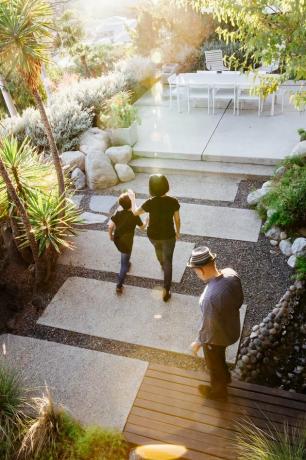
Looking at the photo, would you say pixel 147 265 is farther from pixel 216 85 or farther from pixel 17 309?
pixel 216 85

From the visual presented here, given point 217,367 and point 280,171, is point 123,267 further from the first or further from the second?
point 280,171

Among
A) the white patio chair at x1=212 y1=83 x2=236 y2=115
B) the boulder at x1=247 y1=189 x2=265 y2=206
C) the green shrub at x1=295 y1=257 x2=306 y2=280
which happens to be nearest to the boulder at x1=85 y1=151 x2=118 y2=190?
the boulder at x1=247 y1=189 x2=265 y2=206

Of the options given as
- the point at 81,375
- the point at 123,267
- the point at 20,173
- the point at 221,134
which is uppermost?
the point at 20,173

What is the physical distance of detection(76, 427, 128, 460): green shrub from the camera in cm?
349

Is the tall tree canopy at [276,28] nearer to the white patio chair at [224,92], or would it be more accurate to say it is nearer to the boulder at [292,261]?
the boulder at [292,261]

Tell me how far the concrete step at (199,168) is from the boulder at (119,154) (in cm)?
18

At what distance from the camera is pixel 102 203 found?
290 inches

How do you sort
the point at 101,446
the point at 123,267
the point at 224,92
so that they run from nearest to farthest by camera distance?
1. the point at 101,446
2. the point at 123,267
3. the point at 224,92

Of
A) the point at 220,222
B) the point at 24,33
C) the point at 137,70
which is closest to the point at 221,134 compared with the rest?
the point at 220,222

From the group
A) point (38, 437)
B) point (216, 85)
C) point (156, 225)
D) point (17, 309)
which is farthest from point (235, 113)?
point (38, 437)

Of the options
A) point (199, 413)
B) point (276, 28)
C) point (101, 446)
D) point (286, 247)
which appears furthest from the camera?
point (286, 247)

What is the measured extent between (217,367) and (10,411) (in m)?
1.92

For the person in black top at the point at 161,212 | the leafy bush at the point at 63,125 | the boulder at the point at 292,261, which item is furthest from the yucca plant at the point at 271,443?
the leafy bush at the point at 63,125

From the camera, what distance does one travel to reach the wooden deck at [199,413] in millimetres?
3453
